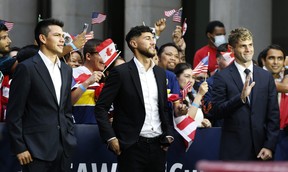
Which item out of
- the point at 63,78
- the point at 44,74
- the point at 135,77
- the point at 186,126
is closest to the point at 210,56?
the point at 186,126

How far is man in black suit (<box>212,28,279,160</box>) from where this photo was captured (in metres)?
8.73

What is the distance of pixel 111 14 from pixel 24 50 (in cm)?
1391

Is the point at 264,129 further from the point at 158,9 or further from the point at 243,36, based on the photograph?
the point at 158,9

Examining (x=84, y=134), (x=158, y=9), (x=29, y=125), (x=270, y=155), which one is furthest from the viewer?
(x=158, y=9)

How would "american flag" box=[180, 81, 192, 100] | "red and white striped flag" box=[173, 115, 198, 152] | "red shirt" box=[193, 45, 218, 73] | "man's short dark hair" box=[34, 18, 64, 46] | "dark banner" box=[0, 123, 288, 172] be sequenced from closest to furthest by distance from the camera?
"man's short dark hair" box=[34, 18, 64, 46]
"dark banner" box=[0, 123, 288, 172]
"red and white striped flag" box=[173, 115, 198, 152]
"american flag" box=[180, 81, 192, 100]
"red shirt" box=[193, 45, 218, 73]

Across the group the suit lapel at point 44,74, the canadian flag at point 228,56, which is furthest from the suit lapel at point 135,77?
the canadian flag at point 228,56

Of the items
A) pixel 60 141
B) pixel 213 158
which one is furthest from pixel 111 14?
pixel 60 141

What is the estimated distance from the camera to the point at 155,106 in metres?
8.78

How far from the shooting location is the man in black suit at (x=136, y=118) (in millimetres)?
8664

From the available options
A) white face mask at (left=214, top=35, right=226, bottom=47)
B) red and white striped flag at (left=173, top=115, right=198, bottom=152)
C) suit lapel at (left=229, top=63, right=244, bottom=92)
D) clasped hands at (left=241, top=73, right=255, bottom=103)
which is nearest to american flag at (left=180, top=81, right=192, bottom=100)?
red and white striped flag at (left=173, top=115, right=198, bottom=152)

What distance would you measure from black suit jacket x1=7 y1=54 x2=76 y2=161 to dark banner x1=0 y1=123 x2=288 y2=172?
117 cm

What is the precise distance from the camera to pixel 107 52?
1004 centimetres

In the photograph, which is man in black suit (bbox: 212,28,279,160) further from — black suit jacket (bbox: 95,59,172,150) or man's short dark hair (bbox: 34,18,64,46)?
man's short dark hair (bbox: 34,18,64,46)

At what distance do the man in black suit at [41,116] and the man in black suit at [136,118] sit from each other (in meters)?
0.50
